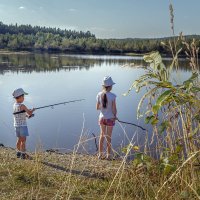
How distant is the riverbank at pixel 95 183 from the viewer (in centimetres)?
275

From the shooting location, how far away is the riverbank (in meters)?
2.75

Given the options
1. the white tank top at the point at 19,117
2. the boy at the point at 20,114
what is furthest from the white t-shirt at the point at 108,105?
the white tank top at the point at 19,117

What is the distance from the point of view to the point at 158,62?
6.91 feet

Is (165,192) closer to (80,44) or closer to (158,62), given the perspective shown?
(158,62)

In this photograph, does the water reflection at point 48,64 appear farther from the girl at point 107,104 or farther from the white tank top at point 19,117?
the white tank top at point 19,117

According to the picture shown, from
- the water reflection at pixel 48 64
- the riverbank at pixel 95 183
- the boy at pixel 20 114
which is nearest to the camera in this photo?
the riverbank at pixel 95 183

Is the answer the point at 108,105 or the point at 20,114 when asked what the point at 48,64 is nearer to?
the point at 20,114

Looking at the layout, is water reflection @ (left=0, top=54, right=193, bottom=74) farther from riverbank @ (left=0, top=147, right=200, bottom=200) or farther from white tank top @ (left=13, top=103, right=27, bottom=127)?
riverbank @ (left=0, top=147, right=200, bottom=200)

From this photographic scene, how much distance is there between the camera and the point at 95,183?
406 centimetres

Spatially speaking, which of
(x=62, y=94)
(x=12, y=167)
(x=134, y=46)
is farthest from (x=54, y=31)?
(x=12, y=167)

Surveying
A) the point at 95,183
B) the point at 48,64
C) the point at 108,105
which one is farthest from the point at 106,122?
the point at 48,64

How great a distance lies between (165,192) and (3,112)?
12.5 meters

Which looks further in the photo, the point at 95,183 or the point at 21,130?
the point at 21,130

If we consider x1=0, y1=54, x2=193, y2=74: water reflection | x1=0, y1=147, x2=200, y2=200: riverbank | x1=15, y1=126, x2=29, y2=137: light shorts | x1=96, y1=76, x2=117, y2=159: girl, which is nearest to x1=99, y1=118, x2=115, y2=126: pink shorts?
x1=96, y1=76, x2=117, y2=159: girl
